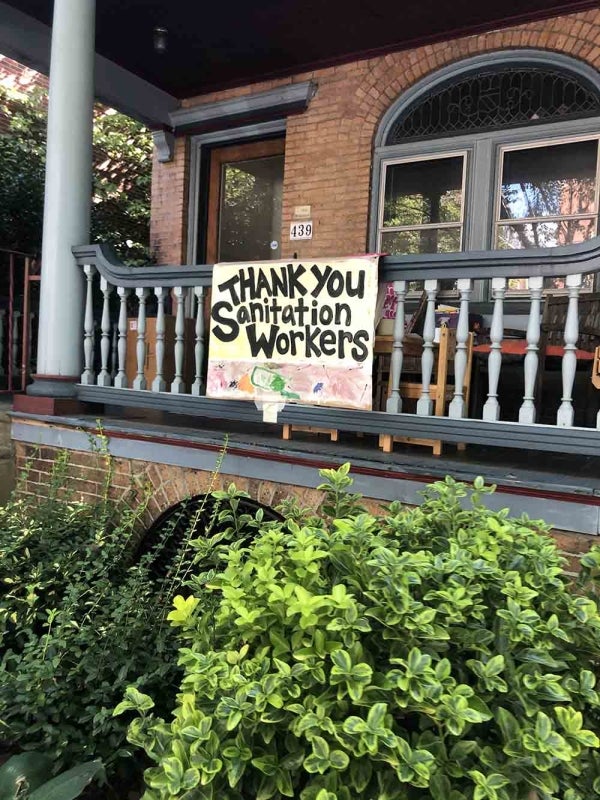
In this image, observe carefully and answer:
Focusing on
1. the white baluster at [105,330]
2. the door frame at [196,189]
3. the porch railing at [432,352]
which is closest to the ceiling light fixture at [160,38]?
the door frame at [196,189]

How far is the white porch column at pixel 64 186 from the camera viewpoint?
4.21 m

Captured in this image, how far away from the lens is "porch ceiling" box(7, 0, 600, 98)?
5.05m

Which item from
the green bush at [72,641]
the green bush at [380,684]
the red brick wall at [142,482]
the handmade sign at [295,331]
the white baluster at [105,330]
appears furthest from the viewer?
A: the white baluster at [105,330]

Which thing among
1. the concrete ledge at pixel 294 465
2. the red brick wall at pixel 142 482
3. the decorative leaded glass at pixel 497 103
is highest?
the decorative leaded glass at pixel 497 103

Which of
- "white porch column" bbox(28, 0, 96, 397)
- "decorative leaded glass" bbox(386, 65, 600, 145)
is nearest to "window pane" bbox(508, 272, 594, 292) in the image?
"decorative leaded glass" bbox(386, 65, 600, 145)

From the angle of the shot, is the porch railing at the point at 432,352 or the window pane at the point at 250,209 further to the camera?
the window pane at the point at 250,209

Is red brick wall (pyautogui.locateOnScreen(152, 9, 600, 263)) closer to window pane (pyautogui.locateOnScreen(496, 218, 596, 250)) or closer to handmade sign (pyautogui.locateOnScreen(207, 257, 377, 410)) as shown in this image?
window pane (pyautogui.locateOnScreen(496, 218, 596, 250))

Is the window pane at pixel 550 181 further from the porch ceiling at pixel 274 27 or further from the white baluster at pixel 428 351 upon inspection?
the white baluster at pixel 428 351

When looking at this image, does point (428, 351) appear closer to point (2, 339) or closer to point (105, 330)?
point (105, 330)

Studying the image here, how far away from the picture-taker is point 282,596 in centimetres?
138

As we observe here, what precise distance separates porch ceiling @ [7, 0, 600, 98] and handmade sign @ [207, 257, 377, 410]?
9.84 ft

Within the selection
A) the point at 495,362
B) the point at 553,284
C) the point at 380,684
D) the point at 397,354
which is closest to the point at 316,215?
the point at 553,284

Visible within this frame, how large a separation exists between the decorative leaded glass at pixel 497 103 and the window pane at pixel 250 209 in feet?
5.08

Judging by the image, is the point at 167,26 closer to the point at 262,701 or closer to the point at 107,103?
the point at 107,103
